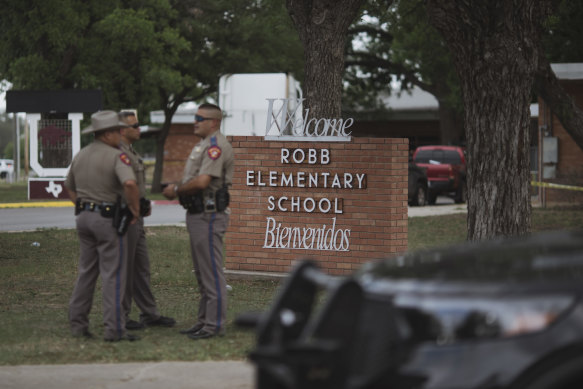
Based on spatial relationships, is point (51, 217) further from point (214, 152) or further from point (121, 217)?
point (214, 152)

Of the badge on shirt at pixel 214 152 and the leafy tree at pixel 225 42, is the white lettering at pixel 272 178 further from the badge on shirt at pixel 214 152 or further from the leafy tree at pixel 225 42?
the leafy tree at pixel 225 42

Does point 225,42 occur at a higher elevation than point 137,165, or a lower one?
higher

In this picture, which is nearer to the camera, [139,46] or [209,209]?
[209,209]

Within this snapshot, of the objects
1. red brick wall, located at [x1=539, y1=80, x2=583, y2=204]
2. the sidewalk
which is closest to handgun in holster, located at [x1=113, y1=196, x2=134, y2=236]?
the sidewalk

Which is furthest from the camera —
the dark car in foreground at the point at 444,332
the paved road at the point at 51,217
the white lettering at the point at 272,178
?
the paved road at the point at 51,217

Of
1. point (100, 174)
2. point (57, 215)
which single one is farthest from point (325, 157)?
point (57, 215)

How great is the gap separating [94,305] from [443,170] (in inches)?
771

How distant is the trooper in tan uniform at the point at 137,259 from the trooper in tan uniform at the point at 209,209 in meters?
0.42

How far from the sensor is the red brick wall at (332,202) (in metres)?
10.7

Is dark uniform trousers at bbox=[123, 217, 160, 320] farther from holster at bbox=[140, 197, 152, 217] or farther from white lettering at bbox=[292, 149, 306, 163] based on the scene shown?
white lettering at bbox=[292, 149, 306, 163]

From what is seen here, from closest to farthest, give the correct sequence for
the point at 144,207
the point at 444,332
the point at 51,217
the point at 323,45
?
the point at 444,332 < the point at 144,207 < the point at 323,45 < the point at 51,217

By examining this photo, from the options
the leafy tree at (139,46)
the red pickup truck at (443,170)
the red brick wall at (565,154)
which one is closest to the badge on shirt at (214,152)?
the red brick wall at (565,154)

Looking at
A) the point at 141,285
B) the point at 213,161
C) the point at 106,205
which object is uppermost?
the point at 213,161

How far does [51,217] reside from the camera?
71.1 ft
